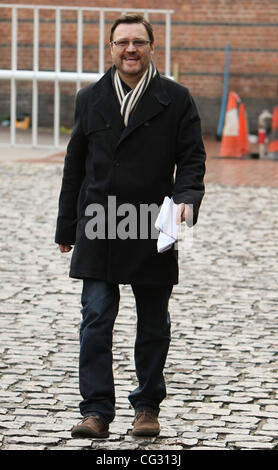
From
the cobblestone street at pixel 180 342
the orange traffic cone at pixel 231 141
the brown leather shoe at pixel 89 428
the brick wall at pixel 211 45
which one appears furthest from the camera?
the brick wall at pixel 211 45

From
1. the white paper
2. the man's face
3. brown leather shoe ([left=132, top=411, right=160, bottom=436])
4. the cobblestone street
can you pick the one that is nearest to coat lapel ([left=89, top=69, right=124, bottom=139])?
the man's face

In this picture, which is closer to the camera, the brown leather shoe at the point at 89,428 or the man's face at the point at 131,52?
the brown leather shoe at the point at 89,428

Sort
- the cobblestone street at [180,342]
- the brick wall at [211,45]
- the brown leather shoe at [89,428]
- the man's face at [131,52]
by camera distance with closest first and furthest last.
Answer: the brown leather shoe at [89,428] → the man's face at [131,52] → the cobblestone street at [180,342] → the brick wall at [211,45]

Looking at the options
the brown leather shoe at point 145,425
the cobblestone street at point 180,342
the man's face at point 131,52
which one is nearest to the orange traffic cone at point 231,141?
the cobblestone street at point 180,342

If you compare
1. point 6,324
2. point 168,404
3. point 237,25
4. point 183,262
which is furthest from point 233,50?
point 168,404

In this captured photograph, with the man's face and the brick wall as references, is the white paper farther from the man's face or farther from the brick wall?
the brick wall

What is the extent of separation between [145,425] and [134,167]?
113cm

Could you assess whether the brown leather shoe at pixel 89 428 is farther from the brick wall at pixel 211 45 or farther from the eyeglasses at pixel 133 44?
the brick wall at pixel 211 45

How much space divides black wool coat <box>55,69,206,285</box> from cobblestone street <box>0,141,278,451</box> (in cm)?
73

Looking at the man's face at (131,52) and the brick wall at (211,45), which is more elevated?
the brick wall at (211,45)

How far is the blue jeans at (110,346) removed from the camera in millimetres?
5855

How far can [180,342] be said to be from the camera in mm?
7910

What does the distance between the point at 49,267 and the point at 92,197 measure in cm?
458

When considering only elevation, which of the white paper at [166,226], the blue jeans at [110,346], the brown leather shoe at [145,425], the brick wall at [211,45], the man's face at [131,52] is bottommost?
the brown leather shoe at [145,425]
